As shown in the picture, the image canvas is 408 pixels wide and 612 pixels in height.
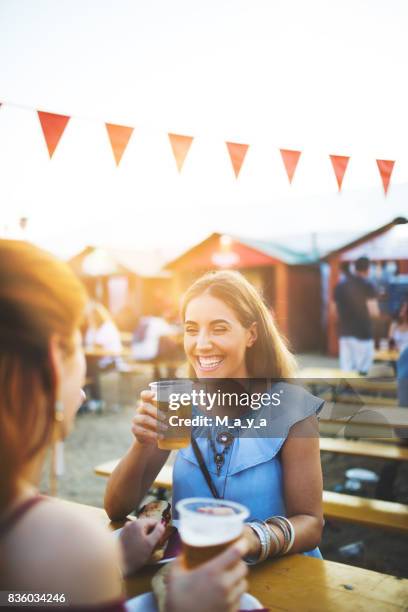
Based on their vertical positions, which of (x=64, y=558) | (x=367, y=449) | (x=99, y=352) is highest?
(x=64, y=558)

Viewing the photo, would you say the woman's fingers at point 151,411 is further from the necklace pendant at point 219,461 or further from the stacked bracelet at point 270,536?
the stacked bracelet at point 270,536

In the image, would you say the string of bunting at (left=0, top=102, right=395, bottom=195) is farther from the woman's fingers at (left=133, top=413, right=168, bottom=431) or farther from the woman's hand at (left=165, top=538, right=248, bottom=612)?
the woman's hand at (left=165, top=538, right=248, bottom=612)

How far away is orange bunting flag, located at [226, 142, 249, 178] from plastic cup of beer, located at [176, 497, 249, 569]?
350 cm

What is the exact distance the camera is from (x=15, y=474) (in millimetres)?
848

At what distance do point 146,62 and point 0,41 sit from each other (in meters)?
1.13

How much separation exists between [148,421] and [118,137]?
2639 mm

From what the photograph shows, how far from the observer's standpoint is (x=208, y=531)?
1050mm

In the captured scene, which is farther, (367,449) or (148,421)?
(367,449)

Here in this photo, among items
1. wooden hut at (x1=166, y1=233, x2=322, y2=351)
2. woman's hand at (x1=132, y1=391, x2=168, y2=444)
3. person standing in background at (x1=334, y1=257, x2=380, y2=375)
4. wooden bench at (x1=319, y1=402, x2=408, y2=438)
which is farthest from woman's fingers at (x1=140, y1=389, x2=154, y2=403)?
wooden hut at (x1=166, y1=233, x2=322, y2=351)

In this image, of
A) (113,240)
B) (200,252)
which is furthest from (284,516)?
(113,240)

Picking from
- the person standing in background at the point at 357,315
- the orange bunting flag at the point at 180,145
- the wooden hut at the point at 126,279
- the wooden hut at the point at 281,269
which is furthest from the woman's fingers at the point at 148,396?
the wooden hut at the point at 126,279

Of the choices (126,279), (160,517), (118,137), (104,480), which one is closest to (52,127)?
(118,137)

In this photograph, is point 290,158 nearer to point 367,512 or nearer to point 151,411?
point 367,512

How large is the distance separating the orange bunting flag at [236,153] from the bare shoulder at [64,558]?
12.2 feet
